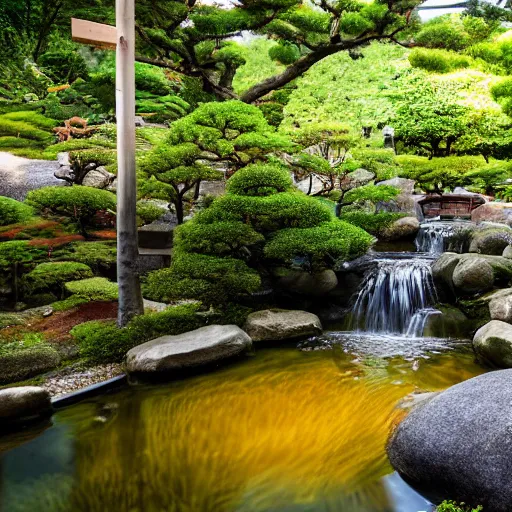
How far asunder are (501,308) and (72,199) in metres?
7.22

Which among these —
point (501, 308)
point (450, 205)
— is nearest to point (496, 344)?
point (501, 308)

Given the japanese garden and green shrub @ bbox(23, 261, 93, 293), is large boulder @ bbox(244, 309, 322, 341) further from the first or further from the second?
green shrub @ bbox(23, 261, 93, 293)

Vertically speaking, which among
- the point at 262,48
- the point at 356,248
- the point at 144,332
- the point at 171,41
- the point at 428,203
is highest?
the point at 262,48

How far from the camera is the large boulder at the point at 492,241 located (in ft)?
31.3

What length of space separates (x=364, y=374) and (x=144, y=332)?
3.05m

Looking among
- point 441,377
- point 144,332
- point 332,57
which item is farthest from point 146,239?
point 332,57

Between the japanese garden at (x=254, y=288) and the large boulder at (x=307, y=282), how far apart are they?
40mm

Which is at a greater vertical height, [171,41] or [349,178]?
[171,41]

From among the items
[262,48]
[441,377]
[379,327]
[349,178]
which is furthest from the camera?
[262,48]

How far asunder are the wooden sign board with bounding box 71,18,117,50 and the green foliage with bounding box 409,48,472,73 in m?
7.67

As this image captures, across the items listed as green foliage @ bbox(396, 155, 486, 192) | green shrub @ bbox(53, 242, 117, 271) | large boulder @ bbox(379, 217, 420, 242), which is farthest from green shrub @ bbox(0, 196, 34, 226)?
green foliage @ bbox(396, 155, 486, 192)

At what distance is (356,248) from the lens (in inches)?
276

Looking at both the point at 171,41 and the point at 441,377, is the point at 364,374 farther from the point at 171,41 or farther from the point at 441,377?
the point at 171,41

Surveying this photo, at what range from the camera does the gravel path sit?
36.4 ft
